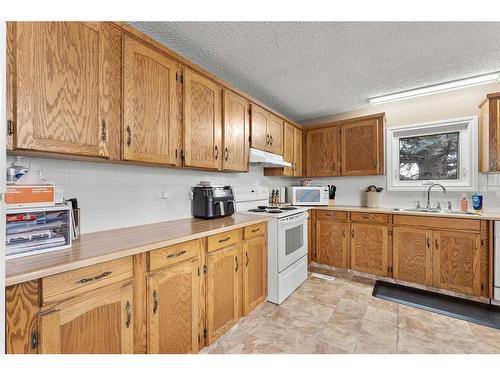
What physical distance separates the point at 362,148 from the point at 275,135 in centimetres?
128

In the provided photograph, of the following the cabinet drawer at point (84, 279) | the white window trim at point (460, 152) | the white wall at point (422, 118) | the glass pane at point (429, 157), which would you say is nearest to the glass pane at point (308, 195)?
the white wall at point (422, 118)

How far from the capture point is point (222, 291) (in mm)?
1690

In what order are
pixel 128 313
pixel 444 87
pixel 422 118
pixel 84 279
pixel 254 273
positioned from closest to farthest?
pixel 84 279, pixel 128 313, pixel 254 273, pixel 444 87, pixel 422 118

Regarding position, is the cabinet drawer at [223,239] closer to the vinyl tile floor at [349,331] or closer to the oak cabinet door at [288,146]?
the vinyl tile floor at [349,331]

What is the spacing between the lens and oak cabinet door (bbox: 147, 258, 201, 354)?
48.0 inches

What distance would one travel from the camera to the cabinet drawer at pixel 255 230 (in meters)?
1.97

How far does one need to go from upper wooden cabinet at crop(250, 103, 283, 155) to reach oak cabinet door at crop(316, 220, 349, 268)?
123 centimetres

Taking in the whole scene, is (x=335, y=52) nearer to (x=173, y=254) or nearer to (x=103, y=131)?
(x=103, y=131)

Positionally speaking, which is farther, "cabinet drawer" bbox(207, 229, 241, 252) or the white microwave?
the white microwave

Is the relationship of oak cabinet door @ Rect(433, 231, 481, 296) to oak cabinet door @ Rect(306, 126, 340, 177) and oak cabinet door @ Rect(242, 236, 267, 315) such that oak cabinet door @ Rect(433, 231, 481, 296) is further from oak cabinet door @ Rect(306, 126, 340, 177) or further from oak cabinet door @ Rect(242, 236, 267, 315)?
oak cabinet door @ Rect(242, 236, 267, 315)

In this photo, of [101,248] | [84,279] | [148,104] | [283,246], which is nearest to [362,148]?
[283,246]

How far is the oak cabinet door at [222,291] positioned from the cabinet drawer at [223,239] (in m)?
0.04

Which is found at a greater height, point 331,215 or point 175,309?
point 331,215

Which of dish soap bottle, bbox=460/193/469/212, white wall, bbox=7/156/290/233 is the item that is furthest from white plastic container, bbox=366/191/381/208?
white wall, bbox=7/156/290/233
